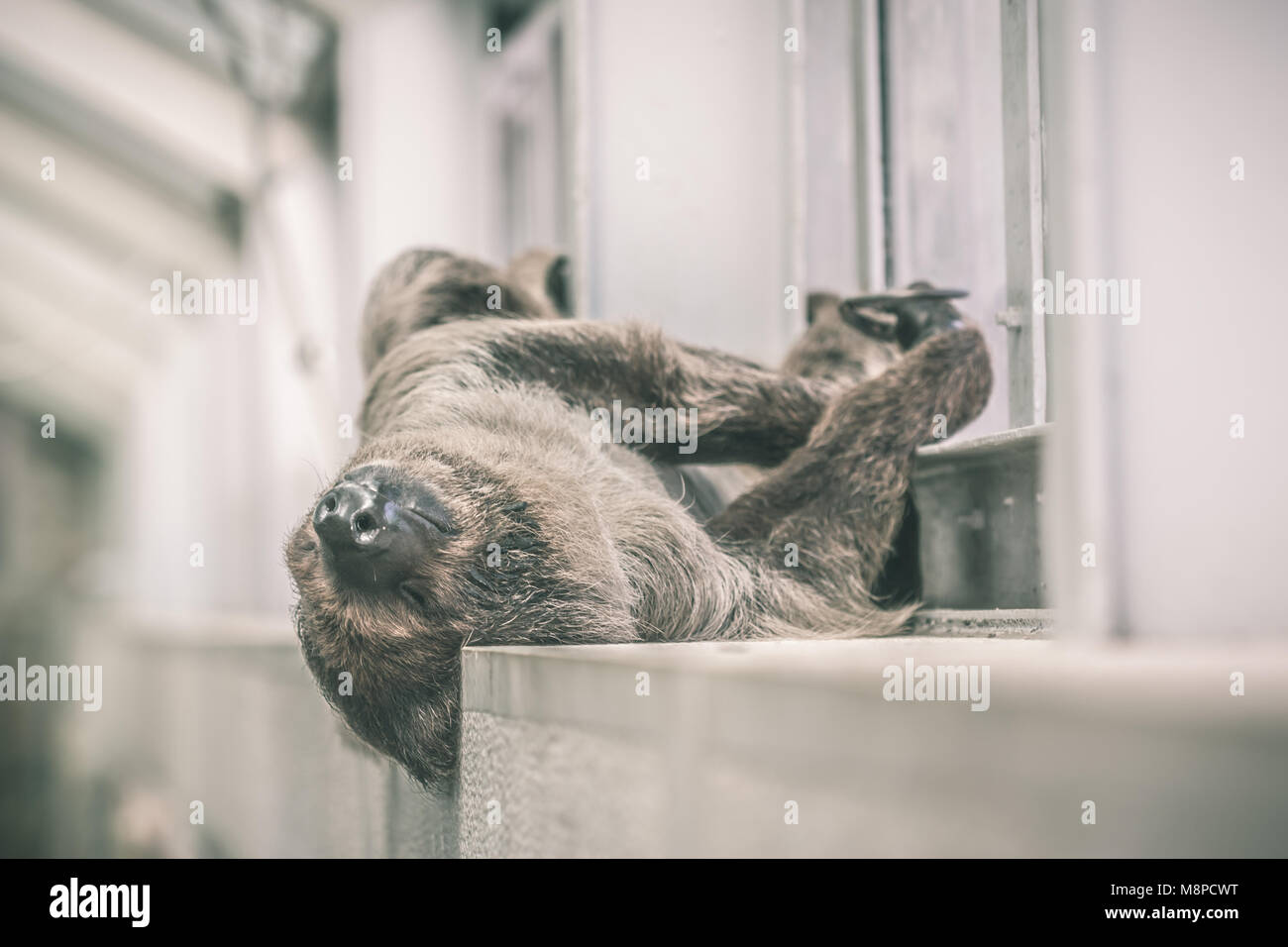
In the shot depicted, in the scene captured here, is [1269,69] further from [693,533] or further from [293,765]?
[293,765]

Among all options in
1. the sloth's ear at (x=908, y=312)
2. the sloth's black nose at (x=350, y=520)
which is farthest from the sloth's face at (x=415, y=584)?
the sloth's ear at (x=908, y=312)

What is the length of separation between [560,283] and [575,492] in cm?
143

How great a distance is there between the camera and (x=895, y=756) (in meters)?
0.92

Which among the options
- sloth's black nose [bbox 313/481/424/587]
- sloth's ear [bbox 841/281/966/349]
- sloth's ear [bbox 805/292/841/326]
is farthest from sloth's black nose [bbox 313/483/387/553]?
sloth's ear [bbox 805/292/841/326]

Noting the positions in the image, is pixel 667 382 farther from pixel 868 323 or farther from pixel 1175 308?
pixel 1175 308

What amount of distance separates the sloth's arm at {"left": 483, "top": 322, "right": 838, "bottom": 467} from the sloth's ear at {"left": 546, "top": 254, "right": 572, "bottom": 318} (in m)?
0.82

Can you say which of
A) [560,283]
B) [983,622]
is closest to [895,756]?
[983,622]

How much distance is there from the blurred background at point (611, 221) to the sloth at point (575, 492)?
0.87ft

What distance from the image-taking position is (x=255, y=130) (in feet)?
19.7

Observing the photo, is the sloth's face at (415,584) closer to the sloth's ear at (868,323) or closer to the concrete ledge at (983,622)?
the concrete ledge at (983,622)

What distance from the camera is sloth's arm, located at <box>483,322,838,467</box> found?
2.70 meters

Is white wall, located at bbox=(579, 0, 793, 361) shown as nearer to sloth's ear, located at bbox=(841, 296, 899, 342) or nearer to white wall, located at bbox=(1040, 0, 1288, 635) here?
sloth's ear, located at bbox=(841, 296, 899, 342)

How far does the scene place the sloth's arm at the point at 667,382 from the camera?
2.70 meters
